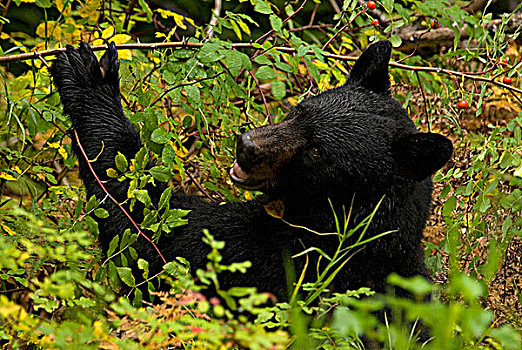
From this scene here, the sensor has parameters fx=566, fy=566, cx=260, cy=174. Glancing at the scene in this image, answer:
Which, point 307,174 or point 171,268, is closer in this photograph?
point 171,268

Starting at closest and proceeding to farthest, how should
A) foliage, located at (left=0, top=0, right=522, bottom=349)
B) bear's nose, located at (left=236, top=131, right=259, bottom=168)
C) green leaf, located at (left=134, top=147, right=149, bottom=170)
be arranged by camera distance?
foliage, located at (left=0, top=0, right=522, bottom=349) < green leaf, located at (left=134, top=147, right=149, bottom=170) < bear's nose, located at (left=236, top=131, right=259, bottom=168)

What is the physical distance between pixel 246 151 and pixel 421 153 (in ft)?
2.49

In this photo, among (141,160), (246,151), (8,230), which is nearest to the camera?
(141,160)

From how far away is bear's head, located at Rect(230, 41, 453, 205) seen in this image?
2447mm

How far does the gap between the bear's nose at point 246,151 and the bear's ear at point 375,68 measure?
747 mm

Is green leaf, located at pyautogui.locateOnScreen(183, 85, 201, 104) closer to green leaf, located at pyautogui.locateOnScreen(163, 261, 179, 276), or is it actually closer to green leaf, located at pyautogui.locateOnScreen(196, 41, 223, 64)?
green leaf, located at pyautogui.locateOnScreen(196, 41, 223, 64)

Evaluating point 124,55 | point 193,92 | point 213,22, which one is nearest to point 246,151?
point 193,92

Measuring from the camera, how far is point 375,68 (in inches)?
109

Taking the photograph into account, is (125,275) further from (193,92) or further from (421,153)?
(421,153)

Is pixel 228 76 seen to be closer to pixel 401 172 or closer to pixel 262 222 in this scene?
pixel 262 222

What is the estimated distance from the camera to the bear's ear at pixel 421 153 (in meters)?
2.39

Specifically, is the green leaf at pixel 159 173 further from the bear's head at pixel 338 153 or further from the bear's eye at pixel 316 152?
the bear's eye at pixel 316 152

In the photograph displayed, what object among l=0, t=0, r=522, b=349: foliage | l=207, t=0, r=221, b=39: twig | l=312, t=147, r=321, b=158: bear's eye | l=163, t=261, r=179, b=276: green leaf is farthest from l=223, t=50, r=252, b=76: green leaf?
l=163, t=261, r=179, b=276: green leaf

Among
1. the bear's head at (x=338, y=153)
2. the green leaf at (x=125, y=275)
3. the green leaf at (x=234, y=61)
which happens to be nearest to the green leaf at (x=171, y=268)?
the green leaf at (x=125, y=275)
